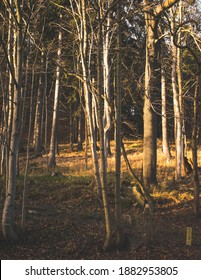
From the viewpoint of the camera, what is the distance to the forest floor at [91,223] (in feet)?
18.5

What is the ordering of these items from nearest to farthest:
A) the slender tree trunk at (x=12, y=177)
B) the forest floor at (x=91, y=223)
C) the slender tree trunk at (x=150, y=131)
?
the forest floor at (x=91, y=223), the slender tree trunk at (x=12, y=177), the slender tree trunk at (x=150, y=131)

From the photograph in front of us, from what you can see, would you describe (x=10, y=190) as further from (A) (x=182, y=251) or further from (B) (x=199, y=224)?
(B) (x=199, y=224)

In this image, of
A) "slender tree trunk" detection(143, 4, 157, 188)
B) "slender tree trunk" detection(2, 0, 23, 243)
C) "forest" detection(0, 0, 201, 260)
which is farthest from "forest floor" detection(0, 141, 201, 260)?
"slender tree trunk" detection(143, 4, 157, 188)

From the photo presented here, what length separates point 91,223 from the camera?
7.69m

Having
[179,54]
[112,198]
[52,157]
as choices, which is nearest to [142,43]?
[179,54]

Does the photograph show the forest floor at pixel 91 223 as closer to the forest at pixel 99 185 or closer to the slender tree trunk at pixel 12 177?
the forest at pixel 99 185

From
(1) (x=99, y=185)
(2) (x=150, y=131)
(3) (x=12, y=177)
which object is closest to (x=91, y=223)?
(3) (x=12, y=177)

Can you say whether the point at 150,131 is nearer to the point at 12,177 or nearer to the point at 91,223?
the point at 91,223

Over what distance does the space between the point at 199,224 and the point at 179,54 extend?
6.98 meters

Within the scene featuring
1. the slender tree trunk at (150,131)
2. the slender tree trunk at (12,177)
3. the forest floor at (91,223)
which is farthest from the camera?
the slender tree trunk at (150,131)

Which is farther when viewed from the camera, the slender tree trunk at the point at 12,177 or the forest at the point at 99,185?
the slender tree trunk at the point at 12,177

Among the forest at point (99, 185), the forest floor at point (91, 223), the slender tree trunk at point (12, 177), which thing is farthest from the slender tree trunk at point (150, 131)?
the slender tree trunk at point (12, 177)

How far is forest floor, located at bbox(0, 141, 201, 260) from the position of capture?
18.5 ft

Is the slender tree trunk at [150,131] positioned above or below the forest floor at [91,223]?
above
